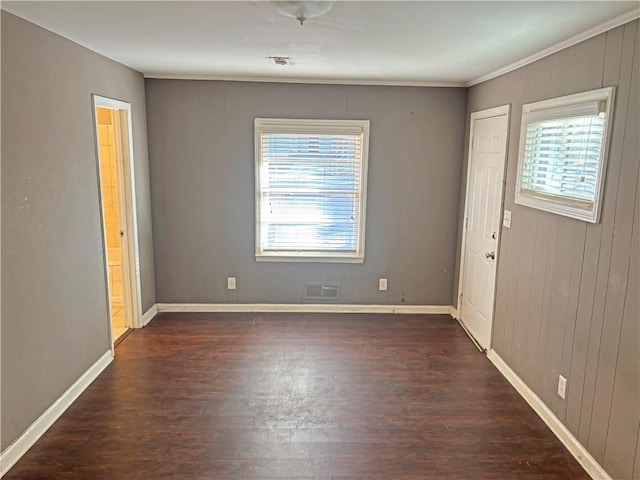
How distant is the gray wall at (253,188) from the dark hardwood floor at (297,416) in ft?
2.36

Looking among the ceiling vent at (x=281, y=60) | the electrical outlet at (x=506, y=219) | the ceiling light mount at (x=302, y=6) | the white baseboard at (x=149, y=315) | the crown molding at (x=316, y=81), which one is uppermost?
the crown molding at (x=316, y=81)

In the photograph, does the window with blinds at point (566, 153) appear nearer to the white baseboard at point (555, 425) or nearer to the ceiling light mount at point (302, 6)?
the white baseboard at point (555, 425)

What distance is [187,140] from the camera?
4.49 metres

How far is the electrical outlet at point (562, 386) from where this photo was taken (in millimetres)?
2752

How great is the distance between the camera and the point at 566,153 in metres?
2.73

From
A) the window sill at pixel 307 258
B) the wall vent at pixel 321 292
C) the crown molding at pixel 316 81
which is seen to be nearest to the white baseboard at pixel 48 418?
the window sill at pixel 307 258

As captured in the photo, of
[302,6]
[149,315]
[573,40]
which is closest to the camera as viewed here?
[302,6]

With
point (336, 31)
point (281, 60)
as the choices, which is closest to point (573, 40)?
point (336, 31)

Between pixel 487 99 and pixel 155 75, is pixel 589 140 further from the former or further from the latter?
pixel 155 75

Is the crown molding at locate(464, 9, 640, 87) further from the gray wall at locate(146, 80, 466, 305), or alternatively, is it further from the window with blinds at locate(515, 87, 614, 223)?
the gray wall at locate(146, 80, 466, 305)

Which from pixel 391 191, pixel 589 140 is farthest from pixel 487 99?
pixel 589 140

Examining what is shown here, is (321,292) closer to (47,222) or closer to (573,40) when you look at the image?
(47,222)

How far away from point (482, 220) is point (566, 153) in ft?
4.64

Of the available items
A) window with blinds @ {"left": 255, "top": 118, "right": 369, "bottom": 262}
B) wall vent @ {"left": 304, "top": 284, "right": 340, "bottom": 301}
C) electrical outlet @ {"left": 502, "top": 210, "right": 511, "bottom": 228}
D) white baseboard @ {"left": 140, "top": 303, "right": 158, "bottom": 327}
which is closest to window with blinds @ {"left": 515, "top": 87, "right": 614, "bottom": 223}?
electrical outlet @ {"left": 502, "top": 210, "right": 511, "bottom": 228}
